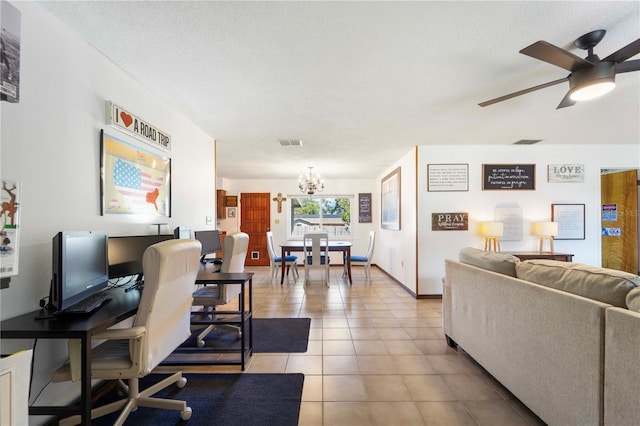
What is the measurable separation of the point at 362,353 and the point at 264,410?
1.04 m

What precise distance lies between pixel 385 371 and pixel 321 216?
18.7ft

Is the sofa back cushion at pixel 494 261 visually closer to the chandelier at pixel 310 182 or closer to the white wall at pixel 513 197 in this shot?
the white wall at pixel 513 197

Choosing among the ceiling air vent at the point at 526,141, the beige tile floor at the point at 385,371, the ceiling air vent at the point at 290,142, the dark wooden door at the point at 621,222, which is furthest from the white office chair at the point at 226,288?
the dark wooden door at the point at 621,222

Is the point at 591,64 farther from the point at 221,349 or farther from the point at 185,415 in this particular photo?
the point at 221,349

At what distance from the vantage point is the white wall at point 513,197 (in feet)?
14.4

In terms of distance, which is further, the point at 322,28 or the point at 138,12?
the point at 322,28

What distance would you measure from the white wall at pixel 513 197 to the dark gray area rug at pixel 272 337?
2.16 m

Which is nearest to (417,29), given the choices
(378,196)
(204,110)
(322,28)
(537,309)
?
(322,28)

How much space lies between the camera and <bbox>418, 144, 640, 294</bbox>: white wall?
439 cm

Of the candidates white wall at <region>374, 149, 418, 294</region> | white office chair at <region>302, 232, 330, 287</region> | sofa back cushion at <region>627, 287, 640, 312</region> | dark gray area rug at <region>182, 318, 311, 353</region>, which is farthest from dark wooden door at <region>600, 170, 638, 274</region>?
dark gray area rug at <region>182, 318, 311, 353</region>

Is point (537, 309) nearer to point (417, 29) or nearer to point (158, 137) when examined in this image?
point (417, 29)

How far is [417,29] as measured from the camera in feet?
5.76

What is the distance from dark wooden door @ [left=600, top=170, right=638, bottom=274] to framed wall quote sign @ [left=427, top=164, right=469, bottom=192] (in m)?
2.90

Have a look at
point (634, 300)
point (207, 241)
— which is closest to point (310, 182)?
point (207, 241)
